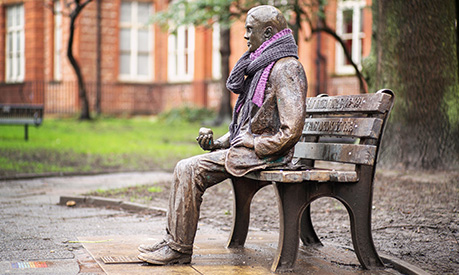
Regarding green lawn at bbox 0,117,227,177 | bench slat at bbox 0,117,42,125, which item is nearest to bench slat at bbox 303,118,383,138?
green lawn at bbox 0,117,227,177

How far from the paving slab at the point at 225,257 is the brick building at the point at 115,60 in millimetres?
20537

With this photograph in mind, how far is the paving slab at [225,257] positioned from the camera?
167 inches

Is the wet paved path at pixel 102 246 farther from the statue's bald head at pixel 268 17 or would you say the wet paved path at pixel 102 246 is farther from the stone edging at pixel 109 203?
the statue's bald head at pixel 268 17

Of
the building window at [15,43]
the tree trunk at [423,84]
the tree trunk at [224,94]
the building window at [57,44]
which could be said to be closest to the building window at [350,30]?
the tree trunk at [224,94]

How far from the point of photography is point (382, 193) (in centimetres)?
777

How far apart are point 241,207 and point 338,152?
88 cm

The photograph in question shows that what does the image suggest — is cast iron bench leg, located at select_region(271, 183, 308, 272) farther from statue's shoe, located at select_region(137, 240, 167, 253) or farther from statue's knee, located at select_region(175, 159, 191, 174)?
statue's shoe, located at select_region(137, 240, 167, 253)

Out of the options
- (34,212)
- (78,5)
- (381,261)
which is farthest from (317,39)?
(381,261)

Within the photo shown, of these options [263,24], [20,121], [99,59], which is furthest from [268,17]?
[99,59]

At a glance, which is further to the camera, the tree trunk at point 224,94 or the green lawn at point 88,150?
the tree trunk at point 224,94

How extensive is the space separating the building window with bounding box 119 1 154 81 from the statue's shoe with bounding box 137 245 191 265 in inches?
999

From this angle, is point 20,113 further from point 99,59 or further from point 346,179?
point 346,179

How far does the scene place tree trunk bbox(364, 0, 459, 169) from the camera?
9.20 metres

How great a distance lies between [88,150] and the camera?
43.9ft
